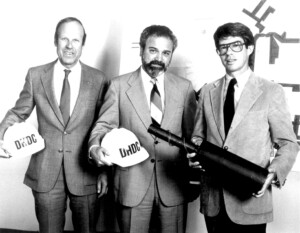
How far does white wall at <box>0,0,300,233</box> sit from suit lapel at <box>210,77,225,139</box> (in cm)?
78

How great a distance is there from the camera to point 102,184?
217 centimetres

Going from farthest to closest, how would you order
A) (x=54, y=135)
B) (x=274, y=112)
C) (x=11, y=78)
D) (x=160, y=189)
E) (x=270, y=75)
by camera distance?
1. (x=11, y=78)
2. (x=270, y=75)
3. (x=54, y=135)
4. (x=160, y=189)
5. (x=274, y=112)

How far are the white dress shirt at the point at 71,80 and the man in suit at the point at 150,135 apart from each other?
0.26 metres

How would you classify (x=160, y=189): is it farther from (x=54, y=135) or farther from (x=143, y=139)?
(x=54, y=135)

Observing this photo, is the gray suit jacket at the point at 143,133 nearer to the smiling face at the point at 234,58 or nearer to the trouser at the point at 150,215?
the trouser at the point at 150,215

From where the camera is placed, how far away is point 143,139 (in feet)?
6.42

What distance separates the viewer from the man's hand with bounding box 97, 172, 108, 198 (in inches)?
85.3

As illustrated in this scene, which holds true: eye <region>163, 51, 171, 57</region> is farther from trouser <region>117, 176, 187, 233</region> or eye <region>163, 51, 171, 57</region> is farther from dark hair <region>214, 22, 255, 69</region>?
trouser <region>117, 176, 187, 233</region>

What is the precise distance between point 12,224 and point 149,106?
1.90 metres

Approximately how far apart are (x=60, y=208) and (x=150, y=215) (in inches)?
22.0

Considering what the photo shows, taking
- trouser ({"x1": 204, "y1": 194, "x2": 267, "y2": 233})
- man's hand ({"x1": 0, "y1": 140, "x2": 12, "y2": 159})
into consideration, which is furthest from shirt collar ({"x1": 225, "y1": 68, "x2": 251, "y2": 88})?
man's hand ({"x1": 0, "y1": 140, "x2": 12, "y2": 159})

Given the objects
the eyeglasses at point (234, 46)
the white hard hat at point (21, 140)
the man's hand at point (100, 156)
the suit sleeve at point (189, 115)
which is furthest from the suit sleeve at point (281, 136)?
the white hard hat at point (21, 140)

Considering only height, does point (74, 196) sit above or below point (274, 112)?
below

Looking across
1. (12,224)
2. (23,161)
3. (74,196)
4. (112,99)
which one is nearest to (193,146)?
(112,99)
